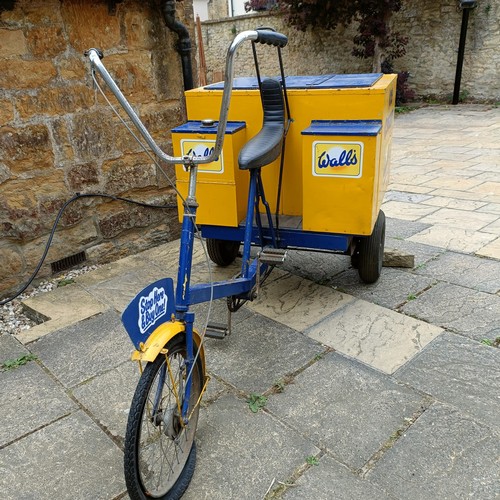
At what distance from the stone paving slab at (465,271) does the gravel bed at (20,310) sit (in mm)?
2605

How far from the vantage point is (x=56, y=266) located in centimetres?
379

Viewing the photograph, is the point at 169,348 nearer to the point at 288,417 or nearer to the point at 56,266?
the point at 288,417

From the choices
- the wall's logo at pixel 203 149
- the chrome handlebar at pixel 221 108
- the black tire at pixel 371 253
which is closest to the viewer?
the chrome handlebar at pixel 221 108

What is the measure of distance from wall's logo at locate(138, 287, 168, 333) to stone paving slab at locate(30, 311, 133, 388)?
3.42 feet

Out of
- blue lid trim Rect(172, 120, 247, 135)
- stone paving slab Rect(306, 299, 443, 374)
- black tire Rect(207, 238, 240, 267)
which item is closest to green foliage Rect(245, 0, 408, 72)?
black tire Rect(207, 238, 240, 267)

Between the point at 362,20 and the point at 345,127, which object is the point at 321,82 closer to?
the point at 345,127

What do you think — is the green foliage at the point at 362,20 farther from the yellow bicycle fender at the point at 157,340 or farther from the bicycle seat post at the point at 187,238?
the yellow bicycle fender at the point at 157,340

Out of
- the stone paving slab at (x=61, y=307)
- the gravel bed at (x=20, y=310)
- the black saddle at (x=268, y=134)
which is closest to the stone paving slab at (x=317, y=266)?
the black saddle at (x=268, y=134)

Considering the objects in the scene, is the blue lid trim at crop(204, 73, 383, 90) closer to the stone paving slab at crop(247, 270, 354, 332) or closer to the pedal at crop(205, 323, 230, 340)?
the stone paving slab at crop(247, 270, 354, 332)

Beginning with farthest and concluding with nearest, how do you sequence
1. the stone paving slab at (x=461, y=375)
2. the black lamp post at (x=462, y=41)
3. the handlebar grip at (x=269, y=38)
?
the black lamp post at (x=462, y=41) → the stone paving slab at (x=461, y=375) → the handlebar grip at (x=269, y=38)

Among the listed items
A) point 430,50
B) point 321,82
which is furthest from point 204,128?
point 430,50

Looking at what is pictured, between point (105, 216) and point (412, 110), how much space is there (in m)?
9.16


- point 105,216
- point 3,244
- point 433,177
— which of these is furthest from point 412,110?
point 3,244

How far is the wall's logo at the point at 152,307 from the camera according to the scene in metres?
1.71
